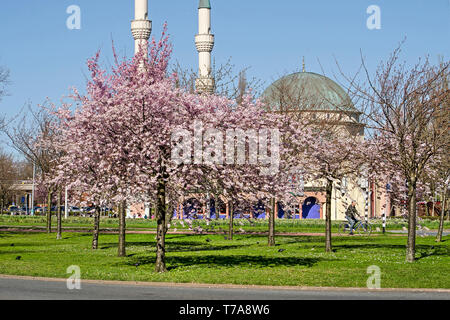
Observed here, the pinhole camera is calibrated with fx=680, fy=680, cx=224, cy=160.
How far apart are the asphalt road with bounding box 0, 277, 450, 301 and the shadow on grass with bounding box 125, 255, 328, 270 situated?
4191mm

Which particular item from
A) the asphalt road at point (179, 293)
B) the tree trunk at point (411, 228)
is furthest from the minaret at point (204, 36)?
the asphalt road at point (179, 293)

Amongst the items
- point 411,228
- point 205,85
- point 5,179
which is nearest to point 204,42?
point 205,85

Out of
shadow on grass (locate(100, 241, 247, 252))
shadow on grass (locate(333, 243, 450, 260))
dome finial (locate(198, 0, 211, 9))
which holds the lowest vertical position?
shadow on grass (locate(100, 241, 247, 252))

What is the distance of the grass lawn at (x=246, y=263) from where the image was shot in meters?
17.7

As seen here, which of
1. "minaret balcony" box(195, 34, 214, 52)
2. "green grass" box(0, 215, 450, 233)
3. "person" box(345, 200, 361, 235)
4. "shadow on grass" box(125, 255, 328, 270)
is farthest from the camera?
"minaret balcony" box(195, 34, 214, 52)

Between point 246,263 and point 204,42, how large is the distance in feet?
158

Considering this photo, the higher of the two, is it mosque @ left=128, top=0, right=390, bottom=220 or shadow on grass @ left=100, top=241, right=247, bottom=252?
mosque @ left=128, top=0, right=390, bottom=220

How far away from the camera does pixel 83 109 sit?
63.7 feet

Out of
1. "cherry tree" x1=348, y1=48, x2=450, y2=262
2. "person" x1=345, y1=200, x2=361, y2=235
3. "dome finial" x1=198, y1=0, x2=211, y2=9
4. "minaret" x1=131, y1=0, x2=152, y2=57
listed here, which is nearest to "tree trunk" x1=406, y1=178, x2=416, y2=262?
"cherry tree" x1=348, y1=48, x2=450, y2=262

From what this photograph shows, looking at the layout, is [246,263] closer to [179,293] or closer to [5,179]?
[179,293]

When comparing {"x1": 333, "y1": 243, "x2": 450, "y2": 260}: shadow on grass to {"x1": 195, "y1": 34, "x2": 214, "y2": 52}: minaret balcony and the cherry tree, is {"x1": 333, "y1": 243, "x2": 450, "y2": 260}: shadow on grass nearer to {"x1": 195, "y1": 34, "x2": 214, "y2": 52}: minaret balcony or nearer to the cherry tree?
the cherry tree

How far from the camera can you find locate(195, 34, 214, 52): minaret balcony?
2660 inches

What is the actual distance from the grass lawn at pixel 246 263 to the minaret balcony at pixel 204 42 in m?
39.5

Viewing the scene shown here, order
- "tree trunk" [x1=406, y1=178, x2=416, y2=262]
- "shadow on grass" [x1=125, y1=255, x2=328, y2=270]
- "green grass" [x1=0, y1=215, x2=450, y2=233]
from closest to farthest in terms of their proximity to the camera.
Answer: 1. "shadow on grass" [x1=125, y1=255, x2=328, y2=270]
2. "tree trunk" [x1=406, y1=178, x2=416, y2=262]
3. "green grass" [x1=0, y1=215, x2=450, y2=233]
